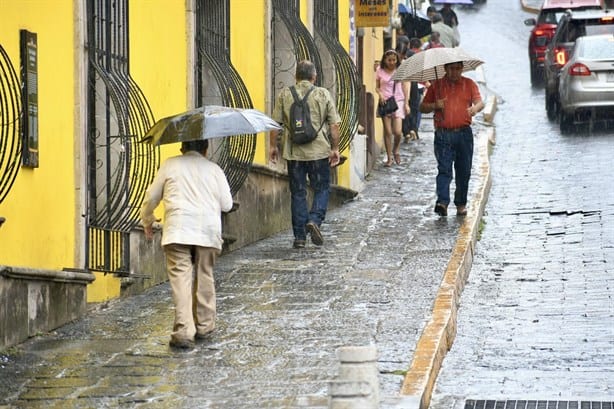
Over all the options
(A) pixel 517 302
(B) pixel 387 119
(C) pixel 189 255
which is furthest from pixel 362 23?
(C) pixel 189 255

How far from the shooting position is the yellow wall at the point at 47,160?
1095 centimetres

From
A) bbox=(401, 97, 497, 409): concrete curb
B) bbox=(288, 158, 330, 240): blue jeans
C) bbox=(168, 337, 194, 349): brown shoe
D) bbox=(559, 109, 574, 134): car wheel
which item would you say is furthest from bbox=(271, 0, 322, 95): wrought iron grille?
bbox=(168, 337, 194, 349): brown shoe

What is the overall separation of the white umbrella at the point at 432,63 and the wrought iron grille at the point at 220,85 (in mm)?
2185

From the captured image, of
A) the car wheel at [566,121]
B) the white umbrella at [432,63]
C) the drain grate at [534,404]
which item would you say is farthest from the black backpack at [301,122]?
the car wheel at [566,121]

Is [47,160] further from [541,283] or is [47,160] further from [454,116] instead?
[454,116]

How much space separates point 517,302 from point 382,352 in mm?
3123

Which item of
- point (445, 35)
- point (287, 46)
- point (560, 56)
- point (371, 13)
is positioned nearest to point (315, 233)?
point (287, 46)

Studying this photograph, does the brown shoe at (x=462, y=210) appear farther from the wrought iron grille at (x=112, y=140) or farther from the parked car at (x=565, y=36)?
the parked car at (x=565, y=36)

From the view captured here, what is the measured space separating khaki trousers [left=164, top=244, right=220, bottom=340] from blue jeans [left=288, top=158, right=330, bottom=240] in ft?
14.2

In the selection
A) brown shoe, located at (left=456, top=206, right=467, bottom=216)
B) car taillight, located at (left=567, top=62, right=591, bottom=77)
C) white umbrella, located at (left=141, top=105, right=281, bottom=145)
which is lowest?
brown shoe, located at (left=456, top=206, right=467, bottom=216)

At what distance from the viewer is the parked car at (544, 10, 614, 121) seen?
26.6m

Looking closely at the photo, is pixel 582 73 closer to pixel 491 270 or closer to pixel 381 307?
pixel 491 270

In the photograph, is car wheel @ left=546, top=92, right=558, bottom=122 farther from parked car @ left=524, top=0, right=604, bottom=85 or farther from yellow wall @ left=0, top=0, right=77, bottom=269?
yellow wall @ left=0, top=0, right=77, bottom=269

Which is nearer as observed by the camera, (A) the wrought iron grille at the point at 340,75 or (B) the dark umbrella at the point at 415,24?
(A) the wrought iron grille at the point at 340,75
